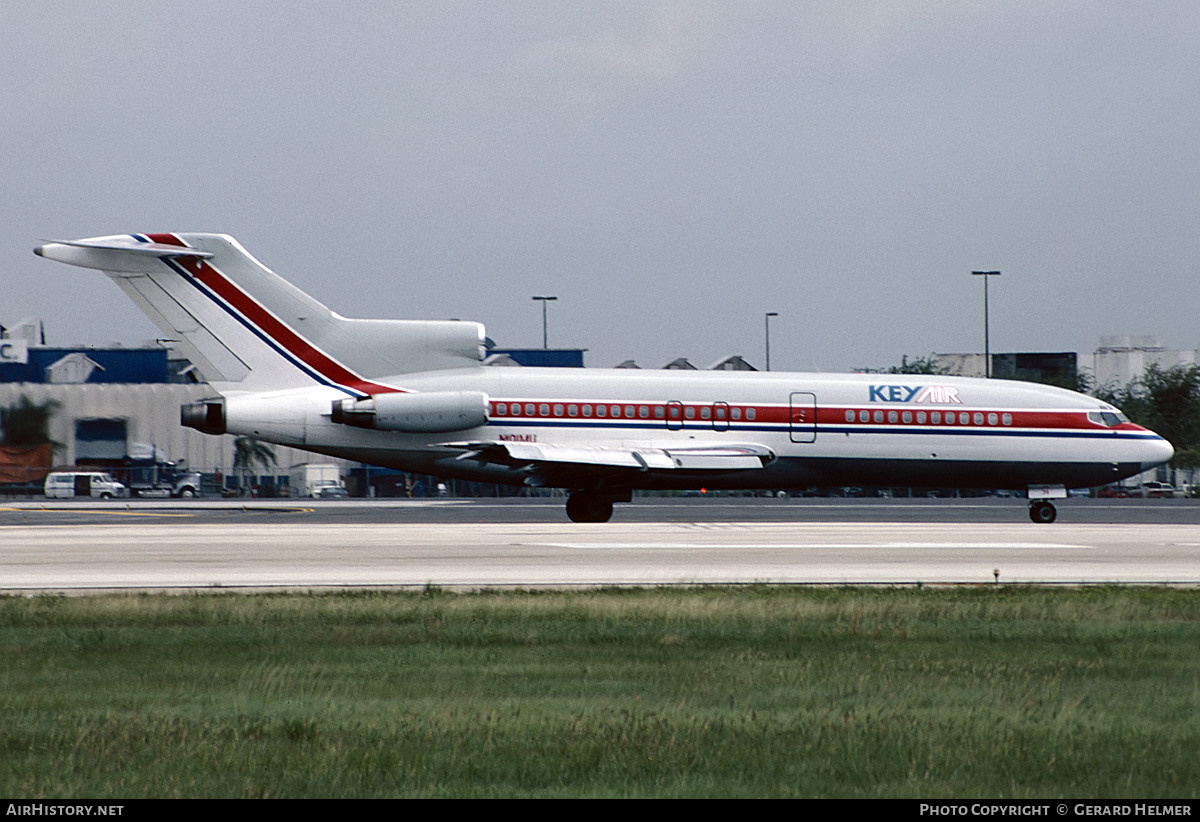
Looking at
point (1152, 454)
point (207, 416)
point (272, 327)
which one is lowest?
point (1152, 454)

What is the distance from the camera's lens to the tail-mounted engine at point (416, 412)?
32469 millimetres

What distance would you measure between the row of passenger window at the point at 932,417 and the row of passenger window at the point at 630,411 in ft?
9.33

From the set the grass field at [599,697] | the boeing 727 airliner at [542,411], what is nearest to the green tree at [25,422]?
the boeing 727 airliner at [542,411]

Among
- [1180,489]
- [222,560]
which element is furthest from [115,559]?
[1180,489]

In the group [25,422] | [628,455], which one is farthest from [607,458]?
[25,422]

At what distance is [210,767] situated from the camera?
23.8 ft

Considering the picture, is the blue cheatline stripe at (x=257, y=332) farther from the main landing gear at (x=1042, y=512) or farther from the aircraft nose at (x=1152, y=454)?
the aircraft nose at (x=1152, y=454)

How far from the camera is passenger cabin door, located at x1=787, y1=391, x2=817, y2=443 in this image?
33938mm

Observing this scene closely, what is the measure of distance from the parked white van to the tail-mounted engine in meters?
35.0

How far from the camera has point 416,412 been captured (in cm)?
3259

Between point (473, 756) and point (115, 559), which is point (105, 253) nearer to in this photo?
point (115, 559)

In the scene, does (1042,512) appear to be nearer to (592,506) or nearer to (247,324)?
(592,506)

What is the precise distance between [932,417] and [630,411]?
25.9 feet

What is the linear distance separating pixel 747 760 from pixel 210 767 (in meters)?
2.93
